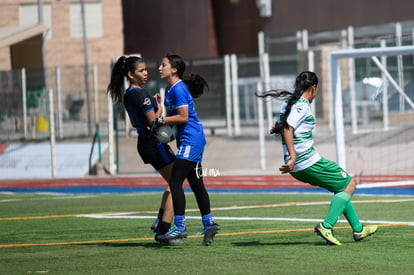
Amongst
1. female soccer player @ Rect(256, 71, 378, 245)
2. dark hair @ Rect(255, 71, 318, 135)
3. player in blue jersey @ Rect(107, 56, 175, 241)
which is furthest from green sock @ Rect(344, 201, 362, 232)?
player in blue jersey @ Rect(107, 56, 175, 241)

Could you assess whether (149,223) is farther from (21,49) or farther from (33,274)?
(21,49)

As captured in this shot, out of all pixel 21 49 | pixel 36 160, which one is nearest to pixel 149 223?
pixel 36 160

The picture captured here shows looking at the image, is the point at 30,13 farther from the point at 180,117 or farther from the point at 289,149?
the point at 289,149

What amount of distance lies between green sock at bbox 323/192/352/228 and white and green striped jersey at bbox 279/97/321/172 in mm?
427

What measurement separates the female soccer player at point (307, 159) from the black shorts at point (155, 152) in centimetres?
125

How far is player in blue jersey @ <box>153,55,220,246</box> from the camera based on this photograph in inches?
415

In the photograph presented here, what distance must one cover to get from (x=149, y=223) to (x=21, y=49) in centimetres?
2323

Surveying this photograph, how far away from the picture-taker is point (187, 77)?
1091 cm

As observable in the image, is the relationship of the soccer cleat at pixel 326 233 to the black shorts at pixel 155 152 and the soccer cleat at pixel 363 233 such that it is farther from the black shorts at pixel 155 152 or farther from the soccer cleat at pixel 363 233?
the black shorts at pixel 155 152

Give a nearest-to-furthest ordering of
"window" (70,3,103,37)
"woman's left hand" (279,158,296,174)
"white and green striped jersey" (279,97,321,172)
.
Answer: "woman's left hand" (279,158,296,174) < "white and green striped jersey" (279,97,321,172) < "window" (70,3,103,37)

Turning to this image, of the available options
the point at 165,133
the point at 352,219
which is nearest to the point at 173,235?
Answer: the point at 165,133

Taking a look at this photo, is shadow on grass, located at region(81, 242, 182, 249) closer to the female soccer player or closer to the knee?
the female soccer player

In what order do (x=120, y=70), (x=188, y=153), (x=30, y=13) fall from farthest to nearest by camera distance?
(x=30, y=13), (x=120, y=70), (x=188, y=153)

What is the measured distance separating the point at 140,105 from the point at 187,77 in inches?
22.9
